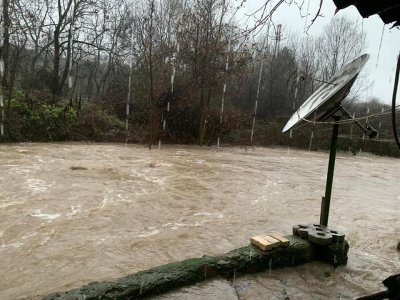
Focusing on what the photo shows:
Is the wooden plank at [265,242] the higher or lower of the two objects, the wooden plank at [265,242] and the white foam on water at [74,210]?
the higher

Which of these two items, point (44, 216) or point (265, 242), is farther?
point (44, 216)

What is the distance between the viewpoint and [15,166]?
11.1 metres

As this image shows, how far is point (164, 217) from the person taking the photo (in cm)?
717

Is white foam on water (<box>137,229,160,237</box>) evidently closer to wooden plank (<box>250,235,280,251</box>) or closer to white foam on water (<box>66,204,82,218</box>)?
white foam on water (<box>66,204,82,218</box>)

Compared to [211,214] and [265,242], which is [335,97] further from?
[211,214]

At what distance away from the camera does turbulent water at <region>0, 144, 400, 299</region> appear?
446cm

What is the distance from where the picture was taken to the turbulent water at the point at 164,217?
14.6 feet

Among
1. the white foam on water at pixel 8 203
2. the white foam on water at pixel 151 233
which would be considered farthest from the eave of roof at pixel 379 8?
the white foam on water at pixel 8 203

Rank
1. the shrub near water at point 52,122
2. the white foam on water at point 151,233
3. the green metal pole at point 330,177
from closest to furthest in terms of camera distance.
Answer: the green metal pole at point 330,177 < the white foam on water at point 151,233 < the shrub near water at point 52,122

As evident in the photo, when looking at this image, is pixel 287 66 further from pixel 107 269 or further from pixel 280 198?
pixel 107 269

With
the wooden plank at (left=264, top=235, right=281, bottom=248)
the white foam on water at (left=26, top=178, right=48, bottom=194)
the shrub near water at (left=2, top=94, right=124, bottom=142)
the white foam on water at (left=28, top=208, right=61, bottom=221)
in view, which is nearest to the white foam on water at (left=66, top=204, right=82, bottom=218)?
the white foam on water at (left=28, top=208, right=61, bottom=221)

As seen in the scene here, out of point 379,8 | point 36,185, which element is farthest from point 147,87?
point 379,8

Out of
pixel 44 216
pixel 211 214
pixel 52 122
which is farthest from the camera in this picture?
pixel 52 122

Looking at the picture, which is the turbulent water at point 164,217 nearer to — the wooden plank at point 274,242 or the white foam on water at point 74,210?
the white foam on water at point 74,210
